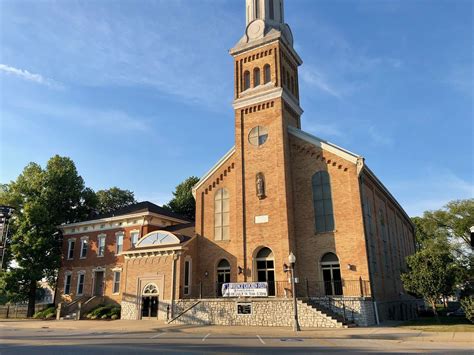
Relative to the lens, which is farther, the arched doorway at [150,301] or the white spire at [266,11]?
the white spire at [266,11]

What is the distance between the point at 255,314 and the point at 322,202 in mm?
9033

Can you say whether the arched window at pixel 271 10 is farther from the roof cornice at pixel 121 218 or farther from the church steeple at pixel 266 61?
the roof cornice at pixel 121 218

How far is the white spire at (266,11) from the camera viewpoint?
34.0 m

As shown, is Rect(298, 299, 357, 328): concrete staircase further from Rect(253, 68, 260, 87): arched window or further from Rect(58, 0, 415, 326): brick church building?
Rect(253, 68, 260, 87): arched window

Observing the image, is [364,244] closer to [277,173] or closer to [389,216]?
[277,173]

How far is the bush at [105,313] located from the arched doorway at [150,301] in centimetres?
341

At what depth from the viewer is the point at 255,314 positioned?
79.5ft

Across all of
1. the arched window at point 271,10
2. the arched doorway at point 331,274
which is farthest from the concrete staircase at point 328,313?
the arched window at point 271,10

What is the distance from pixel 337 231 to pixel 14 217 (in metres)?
32.1

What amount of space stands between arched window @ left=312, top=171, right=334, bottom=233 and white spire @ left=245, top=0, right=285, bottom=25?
1448 cm

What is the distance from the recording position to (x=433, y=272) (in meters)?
23.4

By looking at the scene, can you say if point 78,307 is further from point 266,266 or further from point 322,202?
point 322,202

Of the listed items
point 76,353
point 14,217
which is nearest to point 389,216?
point 76,353

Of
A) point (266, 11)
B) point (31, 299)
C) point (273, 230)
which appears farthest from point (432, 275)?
point (31, 299)
